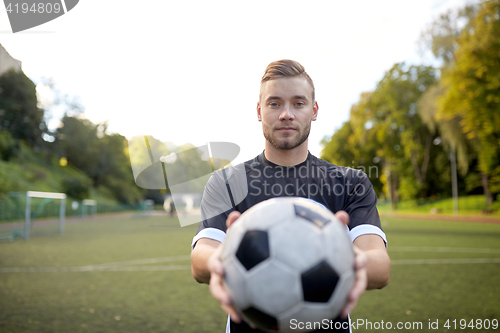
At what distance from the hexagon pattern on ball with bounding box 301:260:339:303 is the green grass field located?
3.81 m

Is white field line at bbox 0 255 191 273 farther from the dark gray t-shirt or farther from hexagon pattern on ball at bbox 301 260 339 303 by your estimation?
hexagon pattern on ball at bbox 301 260 339 303

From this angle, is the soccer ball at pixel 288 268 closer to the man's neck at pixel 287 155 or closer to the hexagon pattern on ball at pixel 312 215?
the hexagon pattern on ball at pixel 312 215

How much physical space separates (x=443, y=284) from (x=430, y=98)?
2323 centimetres

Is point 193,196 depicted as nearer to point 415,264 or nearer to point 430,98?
point 415,264

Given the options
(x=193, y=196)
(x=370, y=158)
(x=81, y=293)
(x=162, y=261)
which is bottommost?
(x=370, y=158)

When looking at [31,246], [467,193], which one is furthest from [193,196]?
[467,193]

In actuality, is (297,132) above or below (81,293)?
above

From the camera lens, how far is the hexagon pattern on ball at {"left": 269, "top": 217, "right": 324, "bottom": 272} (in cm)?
119

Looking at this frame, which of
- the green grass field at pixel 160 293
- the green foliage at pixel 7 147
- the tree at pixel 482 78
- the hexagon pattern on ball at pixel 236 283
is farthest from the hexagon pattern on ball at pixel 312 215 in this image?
the green foliage at pixel 7 147

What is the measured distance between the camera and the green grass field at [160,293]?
4875mm

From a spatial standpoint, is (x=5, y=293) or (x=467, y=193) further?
(x=467, y=193)

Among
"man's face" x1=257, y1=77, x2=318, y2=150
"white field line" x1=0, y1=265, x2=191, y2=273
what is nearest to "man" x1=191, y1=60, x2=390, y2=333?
"man's face" x1=257, y1=77, x2=318, y2=150

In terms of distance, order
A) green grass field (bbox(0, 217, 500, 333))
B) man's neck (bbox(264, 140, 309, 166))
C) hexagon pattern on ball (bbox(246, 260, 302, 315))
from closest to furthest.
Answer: hexagon pattern on ball (bbox(246, 260, 302, 315))
man's neck (bbox(264, 140, 309, 166))
green grass field (bbox(0, 217, 500, 333))

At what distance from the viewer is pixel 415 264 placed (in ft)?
28.4
